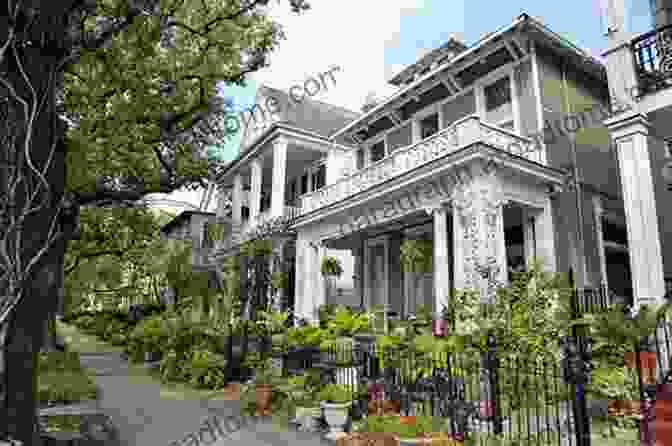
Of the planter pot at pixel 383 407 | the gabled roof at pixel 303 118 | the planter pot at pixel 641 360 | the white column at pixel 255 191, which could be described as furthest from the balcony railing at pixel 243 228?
the planter pot at pixel 641 360

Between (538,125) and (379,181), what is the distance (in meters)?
4.65

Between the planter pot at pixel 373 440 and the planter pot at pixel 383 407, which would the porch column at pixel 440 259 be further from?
the planter pot at pixel 373 440

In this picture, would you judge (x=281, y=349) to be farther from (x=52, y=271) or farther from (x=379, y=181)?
(x=52, y=271)

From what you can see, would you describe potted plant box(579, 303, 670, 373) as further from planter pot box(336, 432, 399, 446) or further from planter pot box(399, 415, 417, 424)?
planter pot box(336, 432, 399, 446)

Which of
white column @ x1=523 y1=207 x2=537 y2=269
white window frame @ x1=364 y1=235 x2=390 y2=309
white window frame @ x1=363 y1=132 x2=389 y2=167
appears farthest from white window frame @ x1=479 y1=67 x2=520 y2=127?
white window frame @ x1=364 y1=235 x2=390 y2=309

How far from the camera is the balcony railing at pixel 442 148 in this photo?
32.0ft

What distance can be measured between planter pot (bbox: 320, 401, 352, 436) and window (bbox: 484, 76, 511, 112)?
10127 mm

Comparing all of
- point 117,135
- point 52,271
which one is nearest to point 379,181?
point 117,135

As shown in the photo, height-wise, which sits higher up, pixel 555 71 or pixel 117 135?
pixel 555 71

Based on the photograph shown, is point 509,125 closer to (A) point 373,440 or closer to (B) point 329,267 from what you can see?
(B) point 329,267

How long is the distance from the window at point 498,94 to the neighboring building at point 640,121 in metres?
3.63

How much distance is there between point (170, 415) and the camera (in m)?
8.31

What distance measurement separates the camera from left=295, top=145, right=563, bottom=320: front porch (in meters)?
9.38

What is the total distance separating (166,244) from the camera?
21.6 meters
